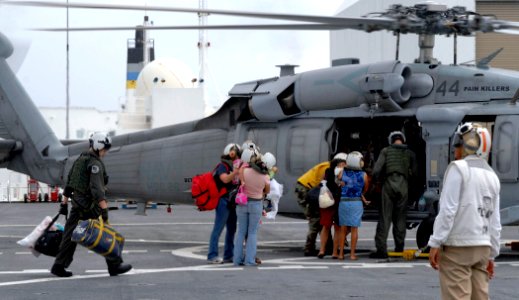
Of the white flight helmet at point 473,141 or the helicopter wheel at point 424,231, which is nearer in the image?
the white flight helmet at point 473,141

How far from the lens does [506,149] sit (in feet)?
54.0

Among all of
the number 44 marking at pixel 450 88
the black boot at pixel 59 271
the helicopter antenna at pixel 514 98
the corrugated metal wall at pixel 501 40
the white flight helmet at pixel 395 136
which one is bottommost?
the black boot at pixel 59 271

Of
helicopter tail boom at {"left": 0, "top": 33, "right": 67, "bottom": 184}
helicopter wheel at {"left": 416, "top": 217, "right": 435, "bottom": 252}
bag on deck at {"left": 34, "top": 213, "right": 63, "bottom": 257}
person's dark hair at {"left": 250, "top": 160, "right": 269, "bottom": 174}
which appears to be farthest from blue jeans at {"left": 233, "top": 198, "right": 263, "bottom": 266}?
helicopter tail boom at {"left": 0, "top": 33, "right": 67, "bottom": 184}

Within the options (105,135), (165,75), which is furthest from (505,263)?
(165,75)

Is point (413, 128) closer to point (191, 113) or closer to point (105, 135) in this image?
point (105, 135)

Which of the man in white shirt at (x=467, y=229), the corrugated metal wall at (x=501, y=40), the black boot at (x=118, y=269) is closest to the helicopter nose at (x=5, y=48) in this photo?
the black boot at (x=118, y=269)

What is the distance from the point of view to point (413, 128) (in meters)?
18.0

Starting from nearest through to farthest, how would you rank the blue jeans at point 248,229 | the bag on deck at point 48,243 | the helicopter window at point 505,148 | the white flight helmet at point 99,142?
1. the white flight helmet at point 99,142
2. the bag on deck at point 48,243
3. the blue jeans at point 248,229
4. the helicopter window at point 505,148

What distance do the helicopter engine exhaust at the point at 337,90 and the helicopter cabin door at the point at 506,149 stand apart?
139 cm

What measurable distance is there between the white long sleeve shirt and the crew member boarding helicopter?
20.6ft

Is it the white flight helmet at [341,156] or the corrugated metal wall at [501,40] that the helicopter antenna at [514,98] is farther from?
the corrugated metal wall at [501,40]

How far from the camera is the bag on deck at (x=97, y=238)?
44.8 feet

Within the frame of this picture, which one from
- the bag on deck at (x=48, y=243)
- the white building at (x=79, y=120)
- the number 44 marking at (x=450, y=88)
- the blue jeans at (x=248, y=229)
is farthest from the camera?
the white building at (x=79, y=120)

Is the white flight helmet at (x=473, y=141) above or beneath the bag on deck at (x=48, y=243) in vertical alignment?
above
